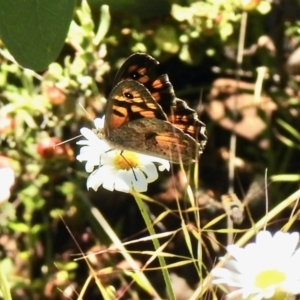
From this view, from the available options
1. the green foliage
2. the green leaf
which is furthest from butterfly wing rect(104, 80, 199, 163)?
the green foliage

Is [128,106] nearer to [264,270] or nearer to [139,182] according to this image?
[139,182]

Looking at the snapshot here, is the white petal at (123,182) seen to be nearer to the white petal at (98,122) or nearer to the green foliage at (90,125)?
the white petal at (98,122)

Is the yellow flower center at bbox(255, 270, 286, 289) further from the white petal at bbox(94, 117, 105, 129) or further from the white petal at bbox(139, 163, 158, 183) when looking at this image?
the white petal at bbox(94, 117, 105, 129)

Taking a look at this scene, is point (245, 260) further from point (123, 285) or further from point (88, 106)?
point (88, 106)

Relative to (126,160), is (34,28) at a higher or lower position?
higher

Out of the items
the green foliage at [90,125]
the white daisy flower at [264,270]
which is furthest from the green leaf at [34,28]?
the green foliage at [90,125]

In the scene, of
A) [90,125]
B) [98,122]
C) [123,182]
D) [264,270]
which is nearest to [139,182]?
[123,182]
